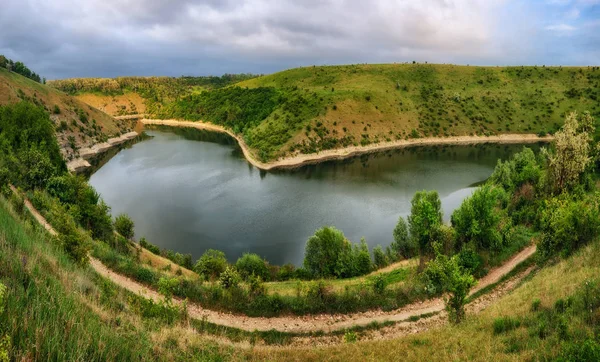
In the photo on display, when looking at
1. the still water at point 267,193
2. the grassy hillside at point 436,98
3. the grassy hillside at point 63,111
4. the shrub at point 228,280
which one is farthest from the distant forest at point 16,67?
the shrub at point 228,280

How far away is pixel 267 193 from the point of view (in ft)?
190

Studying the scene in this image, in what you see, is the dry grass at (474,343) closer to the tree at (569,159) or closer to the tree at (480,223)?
the tree at (480,223)

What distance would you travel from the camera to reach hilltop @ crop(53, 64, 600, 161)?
94.4 meters

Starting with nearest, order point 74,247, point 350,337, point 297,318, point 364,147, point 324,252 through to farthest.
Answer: point 74,247, point 350,337, point 297,318, point 324,252, point 364,147

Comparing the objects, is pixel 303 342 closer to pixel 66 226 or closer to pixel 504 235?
pixel 66 226

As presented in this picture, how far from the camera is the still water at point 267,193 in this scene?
40.8 metres

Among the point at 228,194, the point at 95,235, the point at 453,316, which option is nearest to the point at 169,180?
the point at 228,194

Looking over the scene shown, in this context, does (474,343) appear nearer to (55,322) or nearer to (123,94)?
(55,322)

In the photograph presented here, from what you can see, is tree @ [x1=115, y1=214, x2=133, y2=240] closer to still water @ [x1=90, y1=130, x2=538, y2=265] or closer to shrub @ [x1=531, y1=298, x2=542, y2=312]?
still water @ [x1=90, y1=130, x2=538, y2=265]

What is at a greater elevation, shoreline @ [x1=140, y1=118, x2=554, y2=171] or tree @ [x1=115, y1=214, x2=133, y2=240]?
shoreline @ [x1=140, y1=118, x2=554, y2=171]

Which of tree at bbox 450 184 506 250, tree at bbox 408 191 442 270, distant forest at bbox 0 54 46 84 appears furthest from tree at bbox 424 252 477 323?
→ distant forest at bbox 0 54 46 84

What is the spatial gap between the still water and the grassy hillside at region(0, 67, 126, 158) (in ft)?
30.6

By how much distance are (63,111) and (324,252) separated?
90426mm

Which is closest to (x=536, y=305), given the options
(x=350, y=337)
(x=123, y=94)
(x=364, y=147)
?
(x=350, y=337)
